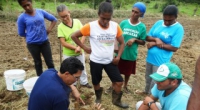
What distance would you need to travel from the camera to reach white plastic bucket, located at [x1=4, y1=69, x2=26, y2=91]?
11.0 ft

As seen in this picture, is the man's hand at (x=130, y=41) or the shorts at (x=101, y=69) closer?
the shorts at (x=101, y=69)

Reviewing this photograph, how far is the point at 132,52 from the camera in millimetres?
3242

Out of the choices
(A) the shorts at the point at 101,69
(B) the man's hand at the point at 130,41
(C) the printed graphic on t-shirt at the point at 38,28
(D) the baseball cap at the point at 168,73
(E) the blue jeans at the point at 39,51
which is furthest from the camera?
(E) the blue jeans at the point at 39,51

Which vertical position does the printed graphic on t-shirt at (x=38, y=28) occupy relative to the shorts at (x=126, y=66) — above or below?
above

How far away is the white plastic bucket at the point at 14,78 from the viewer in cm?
334

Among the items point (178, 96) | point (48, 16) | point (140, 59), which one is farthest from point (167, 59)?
point (140, 59)

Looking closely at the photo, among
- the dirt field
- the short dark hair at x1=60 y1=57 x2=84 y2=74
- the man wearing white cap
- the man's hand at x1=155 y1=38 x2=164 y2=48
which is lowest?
the dirt field

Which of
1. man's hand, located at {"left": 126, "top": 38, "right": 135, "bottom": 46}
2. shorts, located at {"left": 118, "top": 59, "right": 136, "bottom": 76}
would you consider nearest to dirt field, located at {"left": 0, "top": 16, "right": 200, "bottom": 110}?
shorts, located at {"left": 118, "top": 59, "right": 136, "bottom": 76}

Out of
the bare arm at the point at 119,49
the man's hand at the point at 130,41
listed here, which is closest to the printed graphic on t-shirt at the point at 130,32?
the man's hand at the point at 130,41

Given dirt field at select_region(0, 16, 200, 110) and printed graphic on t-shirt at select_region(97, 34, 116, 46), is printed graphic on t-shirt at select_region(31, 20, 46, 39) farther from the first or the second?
printed graphic on t-shirt at select_region(97, 34, 116, 46)

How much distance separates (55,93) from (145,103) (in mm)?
1154

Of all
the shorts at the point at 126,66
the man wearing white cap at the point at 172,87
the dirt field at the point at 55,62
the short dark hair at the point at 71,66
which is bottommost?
the dirt field at the point at 55,62

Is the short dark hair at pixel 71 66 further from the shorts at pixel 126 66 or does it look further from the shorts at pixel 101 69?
the shorts at pixel 126 66

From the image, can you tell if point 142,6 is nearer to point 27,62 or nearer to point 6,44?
point 27,62
